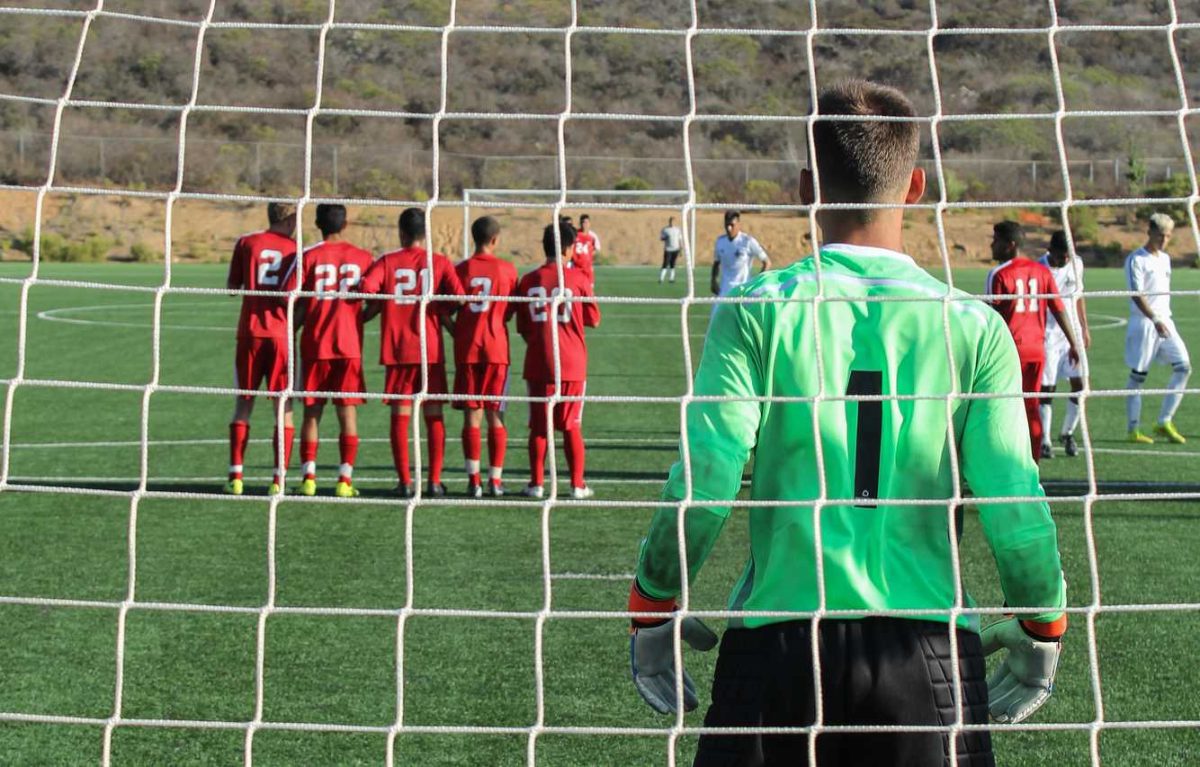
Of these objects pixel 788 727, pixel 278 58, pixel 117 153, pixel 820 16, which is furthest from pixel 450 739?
pixel 117 153

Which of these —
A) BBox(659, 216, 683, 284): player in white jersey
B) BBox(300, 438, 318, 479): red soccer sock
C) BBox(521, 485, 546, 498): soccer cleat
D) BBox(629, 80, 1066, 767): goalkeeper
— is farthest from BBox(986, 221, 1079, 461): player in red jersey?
BBox(659, 216, 683, 284): player in white jersey

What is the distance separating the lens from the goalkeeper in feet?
8.46

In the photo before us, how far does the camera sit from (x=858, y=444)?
104 inches

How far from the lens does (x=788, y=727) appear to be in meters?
2.58

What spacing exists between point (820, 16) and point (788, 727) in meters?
30.0

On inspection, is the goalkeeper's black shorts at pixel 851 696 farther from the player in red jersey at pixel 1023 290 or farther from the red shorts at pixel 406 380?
the player in red jersey at pixel 1023 290

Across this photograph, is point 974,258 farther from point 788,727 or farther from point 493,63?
point 788,727

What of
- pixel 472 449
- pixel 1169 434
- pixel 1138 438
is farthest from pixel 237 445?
pixel 1169 434

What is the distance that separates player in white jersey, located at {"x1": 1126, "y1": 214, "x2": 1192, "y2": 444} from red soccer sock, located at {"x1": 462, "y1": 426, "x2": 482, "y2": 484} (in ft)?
14.4

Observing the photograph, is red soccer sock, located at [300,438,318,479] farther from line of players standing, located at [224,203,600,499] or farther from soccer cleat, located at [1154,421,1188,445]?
soccer cleat, located at [1154,421,1188,445]

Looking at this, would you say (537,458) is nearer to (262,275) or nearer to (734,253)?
(262,275)

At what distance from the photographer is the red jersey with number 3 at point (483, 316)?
9.05 meters

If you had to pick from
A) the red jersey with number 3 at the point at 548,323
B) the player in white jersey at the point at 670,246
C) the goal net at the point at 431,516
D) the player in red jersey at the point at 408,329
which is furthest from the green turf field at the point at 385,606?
the player in white jersey at the point at 670,246

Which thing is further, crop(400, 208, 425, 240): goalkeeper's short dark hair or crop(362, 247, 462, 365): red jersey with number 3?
crop(400, 208, 425, 240): goalkeeper's short dark hair
